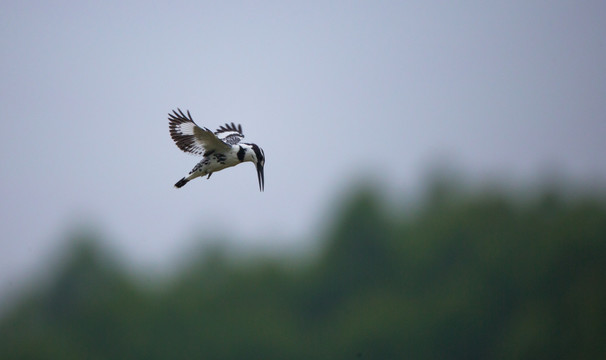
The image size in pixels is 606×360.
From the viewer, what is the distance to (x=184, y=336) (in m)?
46.8

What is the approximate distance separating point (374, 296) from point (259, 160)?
120 feet

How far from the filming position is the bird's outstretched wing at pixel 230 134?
49.1 feet

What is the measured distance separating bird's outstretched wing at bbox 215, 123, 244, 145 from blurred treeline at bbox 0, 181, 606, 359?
86.7ft

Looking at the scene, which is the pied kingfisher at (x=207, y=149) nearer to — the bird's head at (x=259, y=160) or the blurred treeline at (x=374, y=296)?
the bird's head at (x=259, y=160)

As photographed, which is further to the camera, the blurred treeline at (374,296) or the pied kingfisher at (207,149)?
the blurred treeline at (374,296)

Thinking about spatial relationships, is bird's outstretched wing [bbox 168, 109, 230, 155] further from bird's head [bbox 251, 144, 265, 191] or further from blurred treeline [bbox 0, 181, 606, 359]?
blurred treeline [bbox 0, 181, 606, 359]

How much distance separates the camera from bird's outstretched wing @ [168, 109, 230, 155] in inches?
530

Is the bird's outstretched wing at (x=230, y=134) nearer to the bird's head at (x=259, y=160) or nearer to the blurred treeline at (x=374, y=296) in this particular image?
the bird's head at (x=259, y=160)

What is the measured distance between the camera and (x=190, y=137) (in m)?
13.8

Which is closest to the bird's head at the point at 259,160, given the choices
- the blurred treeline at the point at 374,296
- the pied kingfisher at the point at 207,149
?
the pied kingfisher at the point at 207,149

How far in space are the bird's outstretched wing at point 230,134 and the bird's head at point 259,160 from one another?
717 mm

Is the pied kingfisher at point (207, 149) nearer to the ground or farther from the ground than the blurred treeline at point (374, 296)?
farther from the ground

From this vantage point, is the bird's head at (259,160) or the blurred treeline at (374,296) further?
the blurred treeline at (374,296)

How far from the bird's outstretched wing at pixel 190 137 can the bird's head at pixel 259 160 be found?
0.38m
